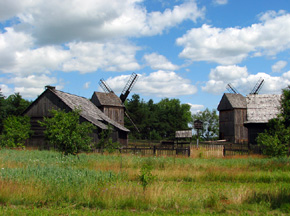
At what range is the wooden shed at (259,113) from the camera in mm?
33625

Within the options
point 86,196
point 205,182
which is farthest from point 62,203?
point 205,182

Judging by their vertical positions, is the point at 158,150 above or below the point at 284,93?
below

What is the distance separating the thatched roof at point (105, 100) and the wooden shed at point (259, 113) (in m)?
19.9

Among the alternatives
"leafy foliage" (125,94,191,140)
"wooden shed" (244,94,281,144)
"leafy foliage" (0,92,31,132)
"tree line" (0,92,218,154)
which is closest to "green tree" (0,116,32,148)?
"tree line" (0,92,218,154)

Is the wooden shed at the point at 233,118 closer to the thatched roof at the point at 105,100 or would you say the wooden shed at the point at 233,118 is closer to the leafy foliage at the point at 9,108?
the thatched roof at the point at 105,100

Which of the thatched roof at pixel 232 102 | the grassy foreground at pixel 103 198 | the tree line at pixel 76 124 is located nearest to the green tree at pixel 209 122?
the tree line at pixel 76 124

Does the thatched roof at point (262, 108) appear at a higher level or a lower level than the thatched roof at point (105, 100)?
lower

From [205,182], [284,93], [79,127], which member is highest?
[284,93]

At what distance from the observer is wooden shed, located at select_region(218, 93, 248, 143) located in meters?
49.8

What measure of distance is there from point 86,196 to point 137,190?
1547mm

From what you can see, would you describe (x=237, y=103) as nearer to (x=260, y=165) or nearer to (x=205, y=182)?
(x=260, y=165)

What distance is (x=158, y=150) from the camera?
23.7 metres

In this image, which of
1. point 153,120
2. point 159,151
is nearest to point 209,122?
point 153,120

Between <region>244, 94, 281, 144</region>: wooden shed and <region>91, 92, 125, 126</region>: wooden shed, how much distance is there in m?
19.5
